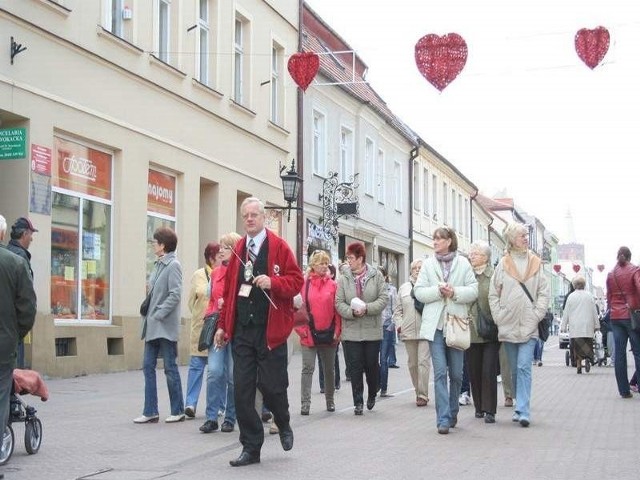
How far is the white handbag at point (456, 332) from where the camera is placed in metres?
10.2

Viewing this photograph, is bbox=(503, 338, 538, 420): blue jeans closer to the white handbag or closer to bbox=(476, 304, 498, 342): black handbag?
bbox=(476, 304, 498, 342): black handbag

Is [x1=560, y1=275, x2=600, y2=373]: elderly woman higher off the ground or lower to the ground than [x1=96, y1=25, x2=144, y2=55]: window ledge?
lower

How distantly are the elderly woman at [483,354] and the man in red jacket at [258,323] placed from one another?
3.38 metres

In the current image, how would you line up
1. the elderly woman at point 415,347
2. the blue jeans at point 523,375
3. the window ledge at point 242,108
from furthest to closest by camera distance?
the window ledge at point 242,108 < the elderly woman at point 415,347 < the blue jeans at point 523,375

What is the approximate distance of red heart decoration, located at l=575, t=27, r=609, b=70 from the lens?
14445mm

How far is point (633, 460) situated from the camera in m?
8.34

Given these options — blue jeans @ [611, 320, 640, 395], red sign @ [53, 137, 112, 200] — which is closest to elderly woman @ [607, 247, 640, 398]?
blue jeans @ [611, 320, 640, 395]

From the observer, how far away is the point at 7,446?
8.04m

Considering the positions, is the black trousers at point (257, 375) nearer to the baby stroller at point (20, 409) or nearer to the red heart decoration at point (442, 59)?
the baby stroller at point (20, 409)

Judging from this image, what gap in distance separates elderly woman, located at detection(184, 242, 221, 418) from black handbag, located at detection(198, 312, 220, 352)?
0.56m

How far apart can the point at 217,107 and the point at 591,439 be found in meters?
14.7

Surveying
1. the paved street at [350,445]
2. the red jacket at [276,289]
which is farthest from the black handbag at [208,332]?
the red jacket at [276,289]

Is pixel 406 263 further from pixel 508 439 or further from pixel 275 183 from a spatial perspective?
pixel 508 439

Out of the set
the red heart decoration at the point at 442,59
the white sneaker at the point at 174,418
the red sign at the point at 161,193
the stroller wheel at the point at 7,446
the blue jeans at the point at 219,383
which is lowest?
the white sneaker at the point at 174,418
